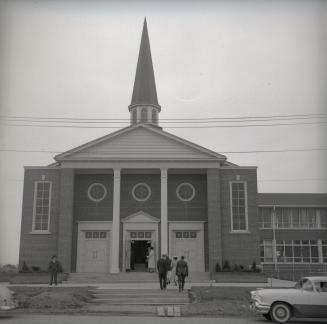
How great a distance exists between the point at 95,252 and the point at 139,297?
1553 centimetres

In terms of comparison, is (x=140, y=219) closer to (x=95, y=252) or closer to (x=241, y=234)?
(x=95, y=252)

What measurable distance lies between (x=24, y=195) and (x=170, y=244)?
10.5 metres

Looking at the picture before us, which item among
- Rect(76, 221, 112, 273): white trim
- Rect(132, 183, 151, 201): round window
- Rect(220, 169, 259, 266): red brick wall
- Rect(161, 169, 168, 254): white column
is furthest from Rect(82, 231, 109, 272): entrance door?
Rect(220, 169, 259, 266): red brick wall

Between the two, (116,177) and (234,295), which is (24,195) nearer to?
(116,177)

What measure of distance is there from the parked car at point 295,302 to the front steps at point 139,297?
545cm

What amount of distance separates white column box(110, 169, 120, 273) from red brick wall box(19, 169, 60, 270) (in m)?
4.01

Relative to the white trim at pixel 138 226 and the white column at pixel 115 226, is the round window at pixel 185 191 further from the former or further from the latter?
the white column at pixel 115 226

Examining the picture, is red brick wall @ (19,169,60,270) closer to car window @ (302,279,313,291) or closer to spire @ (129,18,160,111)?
spire @ (129,18,160,111)

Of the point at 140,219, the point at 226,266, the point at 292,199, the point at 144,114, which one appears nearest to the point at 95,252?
the point at 140,219

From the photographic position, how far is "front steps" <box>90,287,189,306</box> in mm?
21188

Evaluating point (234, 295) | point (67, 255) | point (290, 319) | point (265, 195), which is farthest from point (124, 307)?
point (265, 195)

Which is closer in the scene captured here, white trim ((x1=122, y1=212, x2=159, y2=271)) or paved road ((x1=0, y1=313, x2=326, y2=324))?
paved road ((x1=0, y1=313, x2=326, y2=324))

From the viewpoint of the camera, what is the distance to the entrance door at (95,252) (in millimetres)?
36688

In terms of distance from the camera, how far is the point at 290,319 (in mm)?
16688
